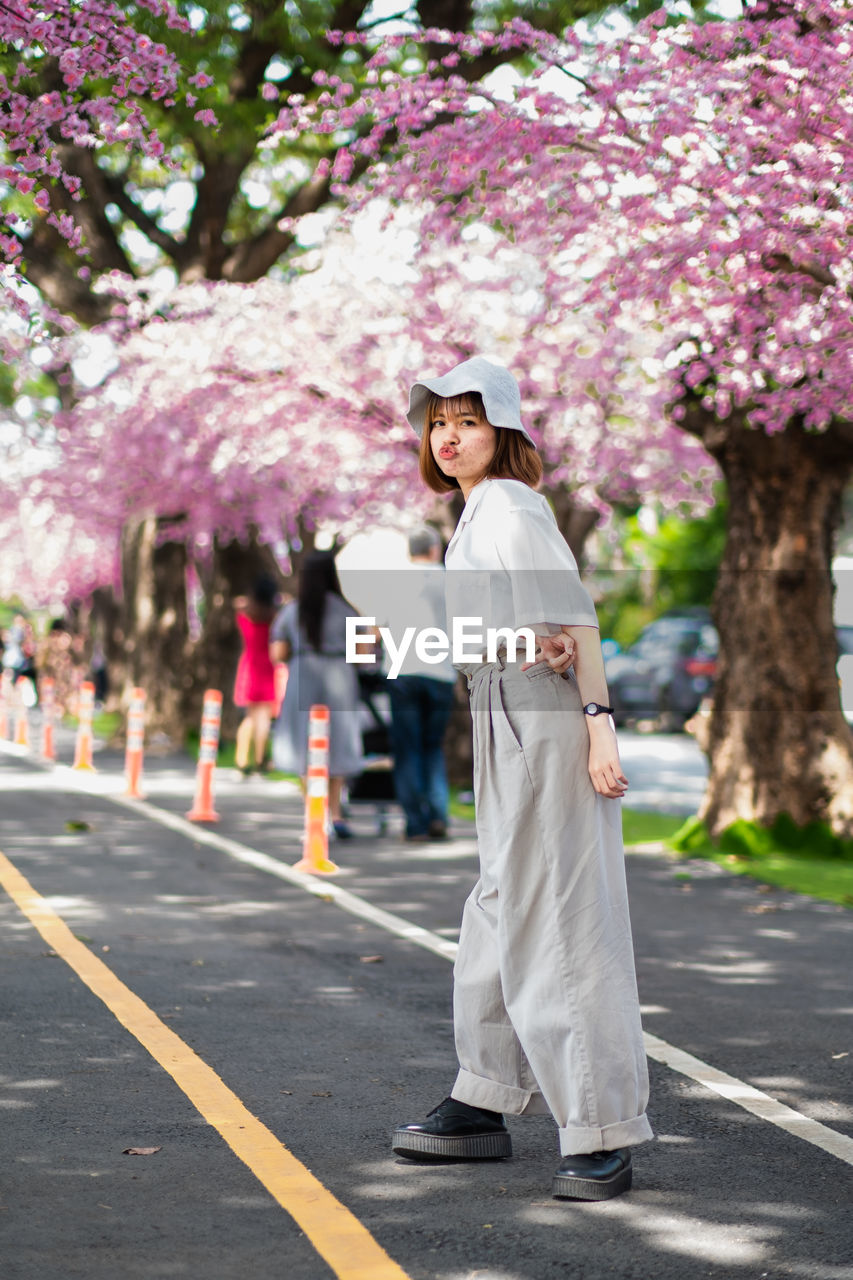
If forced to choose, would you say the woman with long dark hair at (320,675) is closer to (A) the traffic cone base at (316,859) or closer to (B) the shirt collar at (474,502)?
(A) the traffic cone base at (316,859)

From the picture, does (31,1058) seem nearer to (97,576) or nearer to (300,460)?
(300,460)

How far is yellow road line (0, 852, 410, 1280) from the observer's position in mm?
3807

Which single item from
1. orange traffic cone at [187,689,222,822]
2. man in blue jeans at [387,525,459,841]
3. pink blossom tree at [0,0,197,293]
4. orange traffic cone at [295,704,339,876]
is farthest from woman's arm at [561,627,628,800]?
orange traffic cone at [187,689,222,822]

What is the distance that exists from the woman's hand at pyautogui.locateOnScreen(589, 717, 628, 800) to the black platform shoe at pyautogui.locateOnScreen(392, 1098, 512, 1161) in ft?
3.21

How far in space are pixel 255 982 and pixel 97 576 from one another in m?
37.8

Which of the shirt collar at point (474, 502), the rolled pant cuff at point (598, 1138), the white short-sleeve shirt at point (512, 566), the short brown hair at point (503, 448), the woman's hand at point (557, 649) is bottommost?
the rolled pant cuff at point (598, 1138)

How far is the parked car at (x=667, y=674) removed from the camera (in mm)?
31500

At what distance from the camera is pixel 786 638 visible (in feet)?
40.2

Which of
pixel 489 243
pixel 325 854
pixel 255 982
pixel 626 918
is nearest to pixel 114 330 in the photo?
pixel 489 243

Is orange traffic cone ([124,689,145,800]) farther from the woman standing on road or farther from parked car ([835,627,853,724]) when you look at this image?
parked car ([835,627,853,724])

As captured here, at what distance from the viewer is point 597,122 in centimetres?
916

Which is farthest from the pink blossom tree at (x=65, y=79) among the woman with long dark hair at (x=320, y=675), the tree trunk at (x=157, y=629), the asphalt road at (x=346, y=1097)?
the tree trunk at (x=157, y=629)

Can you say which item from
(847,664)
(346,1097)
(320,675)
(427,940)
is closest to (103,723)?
(847,664)

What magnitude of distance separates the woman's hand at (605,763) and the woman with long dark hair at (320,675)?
859cm
